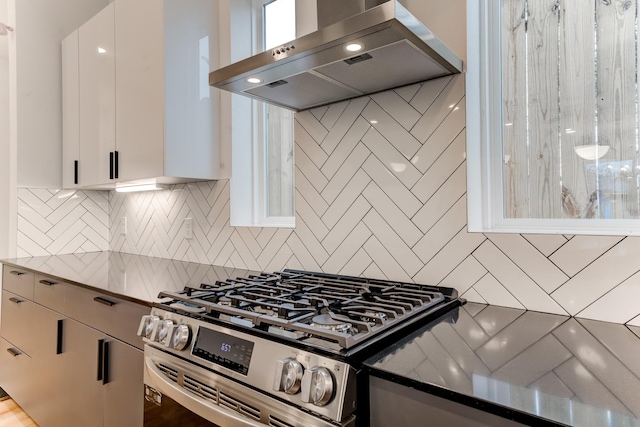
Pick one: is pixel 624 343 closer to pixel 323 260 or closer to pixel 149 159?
pixel 323 260

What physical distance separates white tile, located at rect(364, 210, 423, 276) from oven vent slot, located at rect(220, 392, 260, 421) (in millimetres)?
755

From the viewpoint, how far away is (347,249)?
1647mm

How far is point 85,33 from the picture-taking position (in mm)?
2459

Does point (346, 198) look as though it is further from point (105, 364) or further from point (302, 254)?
point (105, 364)

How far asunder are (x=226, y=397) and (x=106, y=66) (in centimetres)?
206

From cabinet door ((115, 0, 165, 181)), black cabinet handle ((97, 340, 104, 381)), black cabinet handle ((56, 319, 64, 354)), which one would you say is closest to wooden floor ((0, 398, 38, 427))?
black cabinet handle ((56, 319, 64, 354))

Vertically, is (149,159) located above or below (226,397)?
above

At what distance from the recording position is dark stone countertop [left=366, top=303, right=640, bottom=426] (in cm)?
64

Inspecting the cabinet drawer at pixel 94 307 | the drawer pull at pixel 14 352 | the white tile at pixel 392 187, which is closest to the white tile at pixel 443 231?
the white tile at pixel 392 187

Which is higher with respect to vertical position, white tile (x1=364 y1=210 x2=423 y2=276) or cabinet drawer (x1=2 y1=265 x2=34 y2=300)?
white tile (x1=364 y1=210 x2=423 y2=276)

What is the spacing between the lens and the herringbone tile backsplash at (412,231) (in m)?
1.14

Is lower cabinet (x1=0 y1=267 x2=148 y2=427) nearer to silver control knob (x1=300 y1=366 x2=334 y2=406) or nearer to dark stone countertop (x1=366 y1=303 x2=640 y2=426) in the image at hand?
silver control knob (x1=300 y1=366 x2=334 y2=406)

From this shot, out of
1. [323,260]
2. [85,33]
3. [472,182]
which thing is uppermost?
[85,33]

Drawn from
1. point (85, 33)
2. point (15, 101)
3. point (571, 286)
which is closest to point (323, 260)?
point (571, 286)
